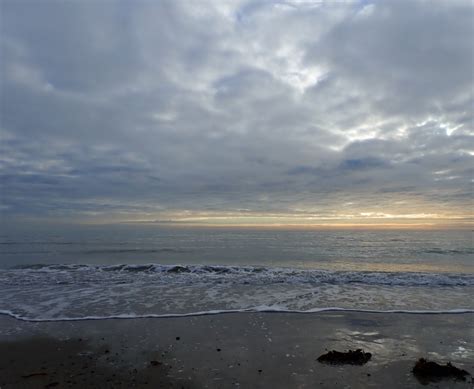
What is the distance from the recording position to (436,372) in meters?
5.86

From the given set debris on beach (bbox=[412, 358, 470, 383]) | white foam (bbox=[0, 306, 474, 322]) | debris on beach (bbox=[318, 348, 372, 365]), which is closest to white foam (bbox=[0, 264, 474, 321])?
white foam (bbox=[0, 306, 474, 322])

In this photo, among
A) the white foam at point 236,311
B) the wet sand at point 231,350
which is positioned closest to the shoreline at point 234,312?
the white foam at point 236,311

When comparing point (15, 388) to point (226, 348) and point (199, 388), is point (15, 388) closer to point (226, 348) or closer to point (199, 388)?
point (199, 388)

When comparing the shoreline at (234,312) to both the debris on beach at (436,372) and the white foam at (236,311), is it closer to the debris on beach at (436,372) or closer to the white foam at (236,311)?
the white foam at (236,311)

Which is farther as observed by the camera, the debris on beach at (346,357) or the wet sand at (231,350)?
the debris on beach at (346,357)

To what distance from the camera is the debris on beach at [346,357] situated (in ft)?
21.0

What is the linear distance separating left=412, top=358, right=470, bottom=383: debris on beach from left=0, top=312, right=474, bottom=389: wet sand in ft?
0.53

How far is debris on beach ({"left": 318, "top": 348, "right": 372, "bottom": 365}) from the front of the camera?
21.0 ft

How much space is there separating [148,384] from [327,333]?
4774mm

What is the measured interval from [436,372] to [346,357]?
158 cm

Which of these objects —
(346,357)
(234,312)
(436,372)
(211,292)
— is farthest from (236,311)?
(436,372)

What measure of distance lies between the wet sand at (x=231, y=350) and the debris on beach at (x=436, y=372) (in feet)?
0.53

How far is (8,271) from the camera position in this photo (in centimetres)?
2009

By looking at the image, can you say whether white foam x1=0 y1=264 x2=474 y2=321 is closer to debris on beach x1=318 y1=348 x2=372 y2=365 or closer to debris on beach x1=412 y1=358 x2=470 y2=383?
debris on beach x1=318 y1=348 x2=372 y2=365
